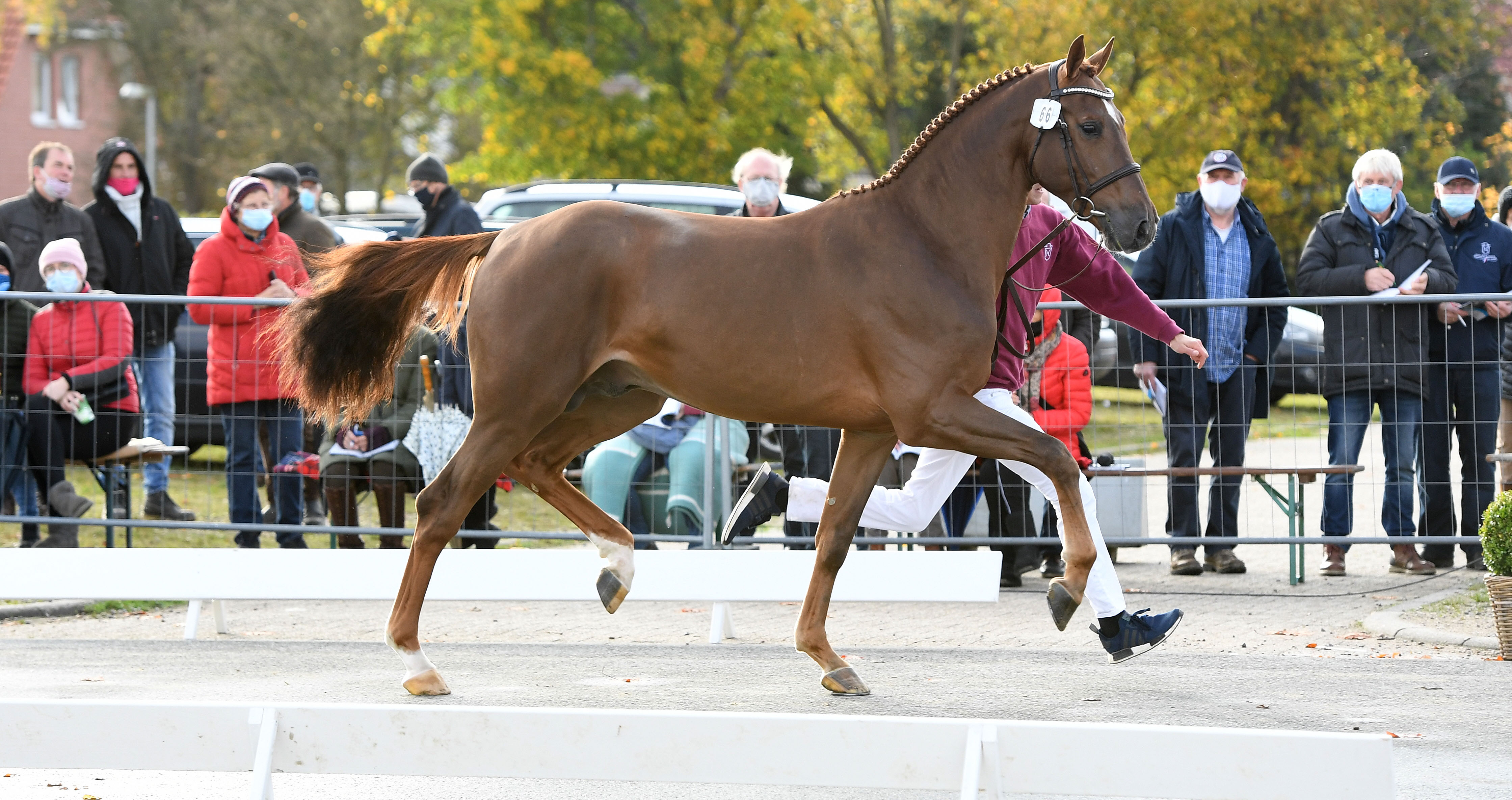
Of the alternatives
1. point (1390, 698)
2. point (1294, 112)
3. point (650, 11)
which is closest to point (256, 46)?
point (650, 11)

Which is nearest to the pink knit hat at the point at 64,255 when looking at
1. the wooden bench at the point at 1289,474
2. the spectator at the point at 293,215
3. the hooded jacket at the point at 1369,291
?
the spectator at the point at 293,215

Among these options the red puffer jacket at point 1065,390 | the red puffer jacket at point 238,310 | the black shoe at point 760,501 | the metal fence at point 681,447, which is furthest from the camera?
the red puffer jacket at point 238,310

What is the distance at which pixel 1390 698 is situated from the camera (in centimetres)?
654

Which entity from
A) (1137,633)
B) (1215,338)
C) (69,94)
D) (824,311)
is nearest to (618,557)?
(824,311)

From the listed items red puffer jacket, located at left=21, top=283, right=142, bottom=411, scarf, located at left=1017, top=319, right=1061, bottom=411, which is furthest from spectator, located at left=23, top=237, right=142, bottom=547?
scarf, located at left=1017, top=319, right=1061, bottom=411

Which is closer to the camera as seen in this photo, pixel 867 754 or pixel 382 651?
pixel 867 754

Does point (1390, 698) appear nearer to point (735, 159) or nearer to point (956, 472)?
point (956, 472)

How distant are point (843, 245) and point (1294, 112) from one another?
22.3 m

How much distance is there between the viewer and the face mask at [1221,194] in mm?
10148

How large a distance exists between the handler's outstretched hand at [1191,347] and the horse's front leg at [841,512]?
1.20 meters

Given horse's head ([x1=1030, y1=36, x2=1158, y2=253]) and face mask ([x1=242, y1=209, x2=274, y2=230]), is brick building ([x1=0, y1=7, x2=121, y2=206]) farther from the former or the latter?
horse's head ([x1=1030, y1=36, x2=1158, y2=253])

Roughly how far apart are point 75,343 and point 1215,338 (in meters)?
6.81

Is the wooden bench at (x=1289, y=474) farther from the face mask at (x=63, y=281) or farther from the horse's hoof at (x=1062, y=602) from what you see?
the face mask at (x=63, y=281)

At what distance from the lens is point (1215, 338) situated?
981 centimetres
